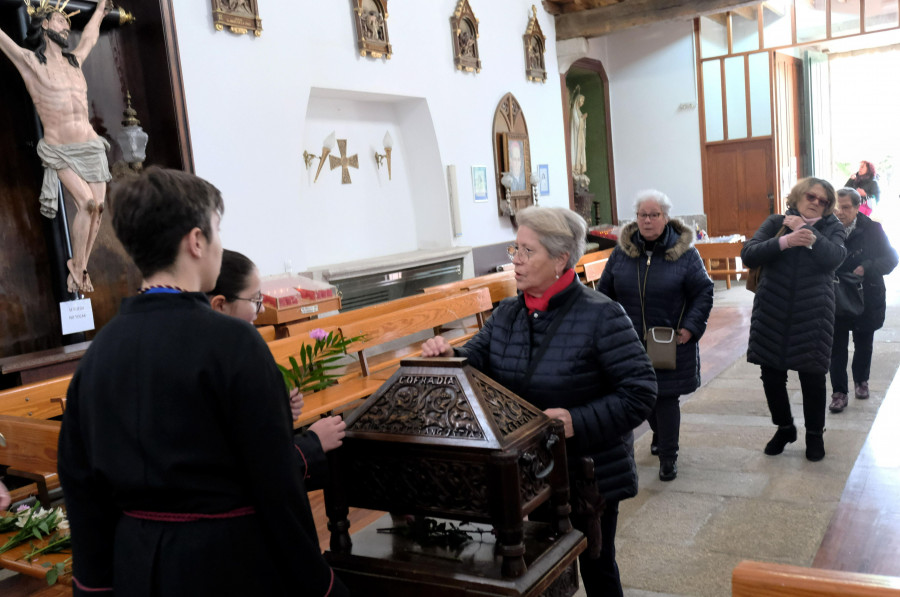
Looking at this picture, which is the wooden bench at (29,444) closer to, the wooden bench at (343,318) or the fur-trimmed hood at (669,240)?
the wooden bench at (343,318)

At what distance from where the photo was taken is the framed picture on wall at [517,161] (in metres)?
10.4

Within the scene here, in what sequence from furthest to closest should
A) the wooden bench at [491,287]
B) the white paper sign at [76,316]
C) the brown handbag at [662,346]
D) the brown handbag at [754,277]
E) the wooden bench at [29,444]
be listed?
1. the wooden bench at [491,287]
2. the white paper sign at [76,316]
3. the brown handbag at [754,277]
4. the brown handbag at [662,346]
5. the wooden bench at [29,444]

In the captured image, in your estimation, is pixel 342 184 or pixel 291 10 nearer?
pixel 291 10

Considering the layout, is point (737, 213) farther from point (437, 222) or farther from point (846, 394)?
point (846, 394)

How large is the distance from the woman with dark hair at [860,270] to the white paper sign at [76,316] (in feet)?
16.0

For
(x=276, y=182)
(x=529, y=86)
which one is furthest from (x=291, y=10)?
(x=529, y=86)

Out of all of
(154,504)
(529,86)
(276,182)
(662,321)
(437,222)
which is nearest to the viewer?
(154,504)

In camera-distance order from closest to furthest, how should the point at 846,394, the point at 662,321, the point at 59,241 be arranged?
1. the point at 662,321
2. the point at 846,394
3. the point at 59,241

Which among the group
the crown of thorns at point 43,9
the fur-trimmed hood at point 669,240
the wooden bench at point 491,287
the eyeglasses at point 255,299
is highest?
the crown of thorns at point 43,9

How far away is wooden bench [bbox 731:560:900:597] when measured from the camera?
3.30ft

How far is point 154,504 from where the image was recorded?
4.28 feet

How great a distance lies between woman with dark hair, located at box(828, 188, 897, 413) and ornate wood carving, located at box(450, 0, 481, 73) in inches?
223

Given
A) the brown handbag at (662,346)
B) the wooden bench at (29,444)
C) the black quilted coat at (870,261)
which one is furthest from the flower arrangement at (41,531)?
the black quilted coat at (870,261)

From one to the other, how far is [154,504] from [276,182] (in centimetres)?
608
